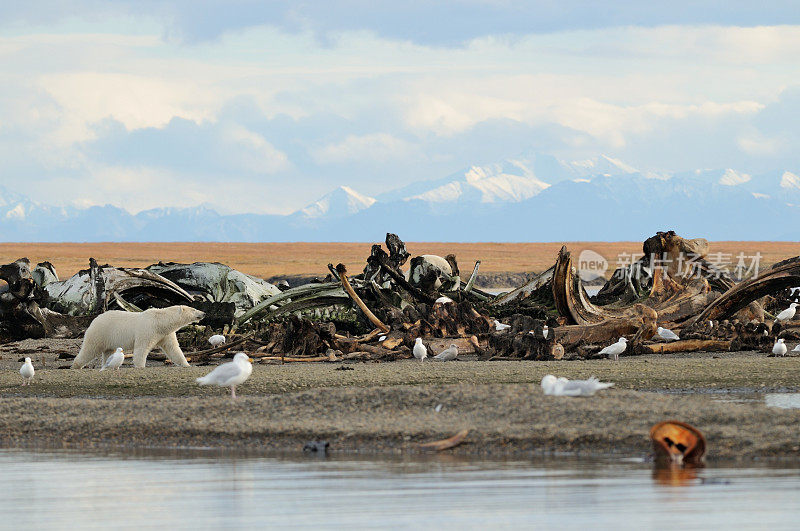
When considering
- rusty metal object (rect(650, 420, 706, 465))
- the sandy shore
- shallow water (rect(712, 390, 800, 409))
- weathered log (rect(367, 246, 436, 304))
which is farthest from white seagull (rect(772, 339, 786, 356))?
rusty metal object (rect(650, 420, 706, 465))

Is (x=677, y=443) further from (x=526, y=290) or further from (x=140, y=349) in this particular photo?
(x=526, y=290)

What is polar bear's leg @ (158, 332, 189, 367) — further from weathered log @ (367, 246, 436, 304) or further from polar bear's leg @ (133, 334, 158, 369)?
weathered log @ (367, 246, 436, 304)

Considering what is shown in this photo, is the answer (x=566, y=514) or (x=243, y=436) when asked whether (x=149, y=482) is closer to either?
(x=243, y=436)

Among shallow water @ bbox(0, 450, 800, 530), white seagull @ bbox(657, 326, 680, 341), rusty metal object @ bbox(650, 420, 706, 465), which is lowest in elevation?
shallow water @ bbox(0, 450, 800, 530)

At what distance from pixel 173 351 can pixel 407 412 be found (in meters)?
7.93

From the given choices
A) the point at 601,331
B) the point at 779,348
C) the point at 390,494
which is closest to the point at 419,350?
the point at 601,331

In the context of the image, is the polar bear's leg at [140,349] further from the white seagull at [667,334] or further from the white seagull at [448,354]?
the white seagull at [667,334]

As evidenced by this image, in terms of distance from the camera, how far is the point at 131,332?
1872 centimetres

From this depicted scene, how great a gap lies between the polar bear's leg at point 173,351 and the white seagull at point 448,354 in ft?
12.7

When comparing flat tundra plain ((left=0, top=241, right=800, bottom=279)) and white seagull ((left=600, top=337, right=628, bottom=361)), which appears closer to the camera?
white seagull ((left=600, top=337, right=628, bottom=361))

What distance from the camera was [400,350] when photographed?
64.5 feet

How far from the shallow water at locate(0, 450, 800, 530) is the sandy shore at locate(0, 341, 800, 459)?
2.39 ft

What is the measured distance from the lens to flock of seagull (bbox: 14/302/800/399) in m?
11.9

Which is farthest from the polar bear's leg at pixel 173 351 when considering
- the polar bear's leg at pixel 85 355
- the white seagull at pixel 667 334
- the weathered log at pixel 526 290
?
the white seagull at pixel 667 334
